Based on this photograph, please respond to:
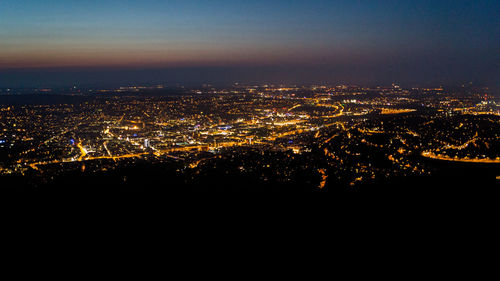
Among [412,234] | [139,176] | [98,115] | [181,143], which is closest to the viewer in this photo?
[412,234]

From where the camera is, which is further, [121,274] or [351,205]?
[351,205]

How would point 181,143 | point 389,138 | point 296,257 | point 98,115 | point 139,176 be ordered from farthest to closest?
point 98,115 < point 181,143 < point 389,138 < point 139,176 < point 296,257

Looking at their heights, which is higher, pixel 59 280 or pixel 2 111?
pixel 2 111

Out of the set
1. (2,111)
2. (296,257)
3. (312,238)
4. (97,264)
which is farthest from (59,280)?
(2,111)

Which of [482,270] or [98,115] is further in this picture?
[98,115]

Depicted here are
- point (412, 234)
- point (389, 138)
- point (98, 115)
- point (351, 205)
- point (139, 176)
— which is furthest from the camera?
point (98, 115)

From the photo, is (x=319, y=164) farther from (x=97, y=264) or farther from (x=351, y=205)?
(x=97, y=264)

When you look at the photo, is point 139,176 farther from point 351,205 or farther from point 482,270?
point 482,270

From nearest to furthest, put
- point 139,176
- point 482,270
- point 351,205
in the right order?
point 482,270
point 351,205
point 139,176

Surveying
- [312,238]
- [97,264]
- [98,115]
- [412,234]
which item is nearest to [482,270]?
[412,234]

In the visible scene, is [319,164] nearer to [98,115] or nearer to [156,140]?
[156,140]
